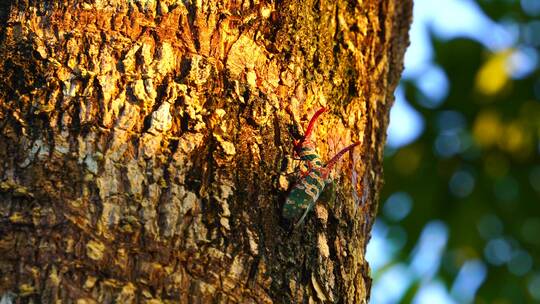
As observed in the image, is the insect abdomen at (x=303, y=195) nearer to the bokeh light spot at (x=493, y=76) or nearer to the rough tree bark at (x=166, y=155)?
the rough tree bark at (x=166, y=155)

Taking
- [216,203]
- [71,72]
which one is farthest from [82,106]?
[216,203]

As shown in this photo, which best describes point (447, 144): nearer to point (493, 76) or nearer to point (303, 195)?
point (493, 76)

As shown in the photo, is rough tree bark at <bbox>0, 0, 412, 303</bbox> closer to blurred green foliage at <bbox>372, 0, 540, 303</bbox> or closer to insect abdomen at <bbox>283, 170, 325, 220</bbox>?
insect abdomen at <bbox>283, 170, 325, 220</bbox>

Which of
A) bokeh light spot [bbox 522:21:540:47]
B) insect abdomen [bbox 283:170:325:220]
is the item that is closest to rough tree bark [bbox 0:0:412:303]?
insect abdomen [bbox 283:170:325:220]

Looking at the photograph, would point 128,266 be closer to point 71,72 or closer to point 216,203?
point 216,203

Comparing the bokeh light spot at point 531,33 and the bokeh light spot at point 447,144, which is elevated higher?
the bokeh light spot at point 531,33

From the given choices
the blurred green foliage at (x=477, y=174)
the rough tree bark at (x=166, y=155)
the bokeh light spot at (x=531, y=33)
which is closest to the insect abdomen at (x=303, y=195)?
the rough tree bark at (x=166, y=155)

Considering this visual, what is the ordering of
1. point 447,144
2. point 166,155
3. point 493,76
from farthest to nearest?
point 447,144, point 493,76, point 166,155

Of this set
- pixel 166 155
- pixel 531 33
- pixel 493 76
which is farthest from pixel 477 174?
pixel 166 155
